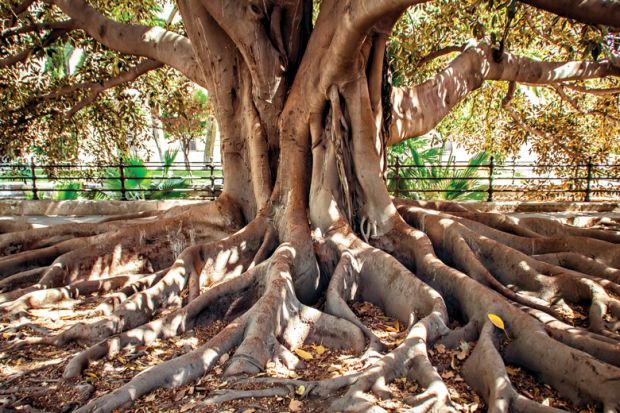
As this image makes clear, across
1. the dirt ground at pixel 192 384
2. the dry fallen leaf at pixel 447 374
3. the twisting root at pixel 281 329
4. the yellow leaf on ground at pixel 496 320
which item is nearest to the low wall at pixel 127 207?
the dirt ground at pixel 192 384

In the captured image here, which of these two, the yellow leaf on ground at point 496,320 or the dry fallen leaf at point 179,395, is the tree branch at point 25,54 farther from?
the yellow leaf on ground at point 496,320

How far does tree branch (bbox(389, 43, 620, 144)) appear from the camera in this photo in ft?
19.9

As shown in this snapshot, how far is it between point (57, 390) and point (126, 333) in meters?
0.66

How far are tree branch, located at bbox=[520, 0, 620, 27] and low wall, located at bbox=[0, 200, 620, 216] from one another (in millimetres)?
7198

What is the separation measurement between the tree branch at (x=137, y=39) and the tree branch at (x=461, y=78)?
2.64 m

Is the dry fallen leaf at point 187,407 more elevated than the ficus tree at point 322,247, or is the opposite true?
the ficus tree at point 322,247

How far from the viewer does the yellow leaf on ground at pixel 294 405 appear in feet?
8.64

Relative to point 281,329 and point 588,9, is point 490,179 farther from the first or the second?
point 588,9

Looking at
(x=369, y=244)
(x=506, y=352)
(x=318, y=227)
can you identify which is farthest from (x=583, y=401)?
Result: (x=318, y=227)

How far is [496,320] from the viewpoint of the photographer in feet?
10.7

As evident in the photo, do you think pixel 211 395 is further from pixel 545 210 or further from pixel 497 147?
pixel 497 147

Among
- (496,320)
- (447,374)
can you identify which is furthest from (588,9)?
(447,374)

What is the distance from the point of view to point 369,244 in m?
4.93

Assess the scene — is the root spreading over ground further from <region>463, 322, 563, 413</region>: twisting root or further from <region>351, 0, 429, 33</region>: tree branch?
<region>351, 0, 429, 33</region>: tree branch
